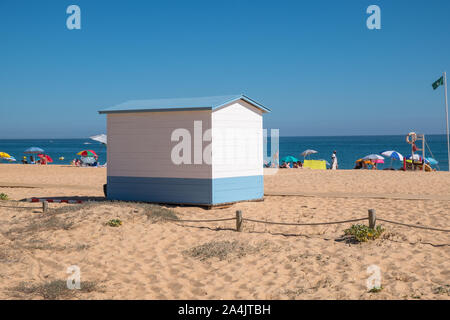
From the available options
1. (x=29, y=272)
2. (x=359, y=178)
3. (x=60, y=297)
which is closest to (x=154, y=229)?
(x=29, y=272)

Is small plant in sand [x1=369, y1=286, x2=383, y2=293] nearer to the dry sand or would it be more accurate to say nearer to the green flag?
the dry sand

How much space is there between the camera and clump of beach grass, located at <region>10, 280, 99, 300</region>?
253 inches

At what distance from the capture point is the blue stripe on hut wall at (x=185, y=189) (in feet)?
42.4

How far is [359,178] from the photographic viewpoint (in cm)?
2166

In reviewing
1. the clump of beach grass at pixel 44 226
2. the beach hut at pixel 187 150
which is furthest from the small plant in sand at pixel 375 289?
the clump of beach grass at pixel 44 226

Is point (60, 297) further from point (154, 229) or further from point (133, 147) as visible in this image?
point (133, 147)

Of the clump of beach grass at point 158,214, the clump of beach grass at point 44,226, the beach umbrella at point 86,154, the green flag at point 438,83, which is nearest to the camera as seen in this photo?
the clump of beach grass at point 44,226

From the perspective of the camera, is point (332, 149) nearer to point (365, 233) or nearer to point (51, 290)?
point (365, 233)

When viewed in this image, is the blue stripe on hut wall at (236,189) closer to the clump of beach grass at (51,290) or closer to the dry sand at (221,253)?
the dry sand at (221,253)

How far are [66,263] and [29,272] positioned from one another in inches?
29.6

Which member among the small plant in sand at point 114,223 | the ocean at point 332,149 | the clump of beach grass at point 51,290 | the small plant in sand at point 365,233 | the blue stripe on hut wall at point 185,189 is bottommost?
the clump of beach grass at point 51,290

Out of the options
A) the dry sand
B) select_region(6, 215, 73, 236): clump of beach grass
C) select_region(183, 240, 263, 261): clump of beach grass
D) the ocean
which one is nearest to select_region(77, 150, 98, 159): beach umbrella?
the ocean

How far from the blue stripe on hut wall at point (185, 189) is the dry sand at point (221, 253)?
0.39 meters

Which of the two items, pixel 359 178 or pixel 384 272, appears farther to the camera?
pixel 359 178
